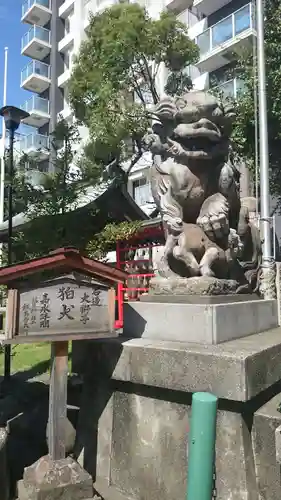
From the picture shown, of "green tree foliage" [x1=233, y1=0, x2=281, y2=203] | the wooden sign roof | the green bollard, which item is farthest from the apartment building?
the green bollard

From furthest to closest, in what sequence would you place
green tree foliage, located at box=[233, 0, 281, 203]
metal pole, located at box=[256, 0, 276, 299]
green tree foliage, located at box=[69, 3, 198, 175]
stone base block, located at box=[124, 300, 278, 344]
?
green tree foliage, located at box=[69, 3, 198, 175] → green tree foliage, located at box=[233, 0, 281, 203] → metal pole, located at box=[256, 0, 276, 299] → stone base block, located at box=[124, 300, 278, 344]

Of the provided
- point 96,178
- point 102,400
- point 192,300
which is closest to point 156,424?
point 102,400

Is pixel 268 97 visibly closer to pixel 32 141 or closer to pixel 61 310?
pixel 61 310

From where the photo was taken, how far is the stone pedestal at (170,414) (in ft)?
8.30

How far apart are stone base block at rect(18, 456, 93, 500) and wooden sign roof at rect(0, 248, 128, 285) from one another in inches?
55.5

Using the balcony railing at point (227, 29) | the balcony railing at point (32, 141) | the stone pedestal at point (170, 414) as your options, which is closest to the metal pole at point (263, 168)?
the stone pedestal at point (170, 414)

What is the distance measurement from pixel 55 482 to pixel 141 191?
1656 centimetres

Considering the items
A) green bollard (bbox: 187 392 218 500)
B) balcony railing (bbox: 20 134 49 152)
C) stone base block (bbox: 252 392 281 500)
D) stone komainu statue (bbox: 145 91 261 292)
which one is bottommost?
stone base block (bbox: 252 392 281 500)

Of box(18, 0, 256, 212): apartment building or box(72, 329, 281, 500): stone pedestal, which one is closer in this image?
box(72, 329, 281, 500): stone pedestal

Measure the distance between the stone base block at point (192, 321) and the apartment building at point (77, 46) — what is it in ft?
36.0

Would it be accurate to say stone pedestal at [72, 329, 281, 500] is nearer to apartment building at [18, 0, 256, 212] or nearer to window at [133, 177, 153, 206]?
apartment building at [18, 0, 256, 212]

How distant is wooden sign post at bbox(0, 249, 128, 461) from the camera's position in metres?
2.71

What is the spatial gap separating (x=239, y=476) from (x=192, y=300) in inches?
52.1

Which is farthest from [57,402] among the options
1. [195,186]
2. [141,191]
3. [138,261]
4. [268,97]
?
[141,191]
